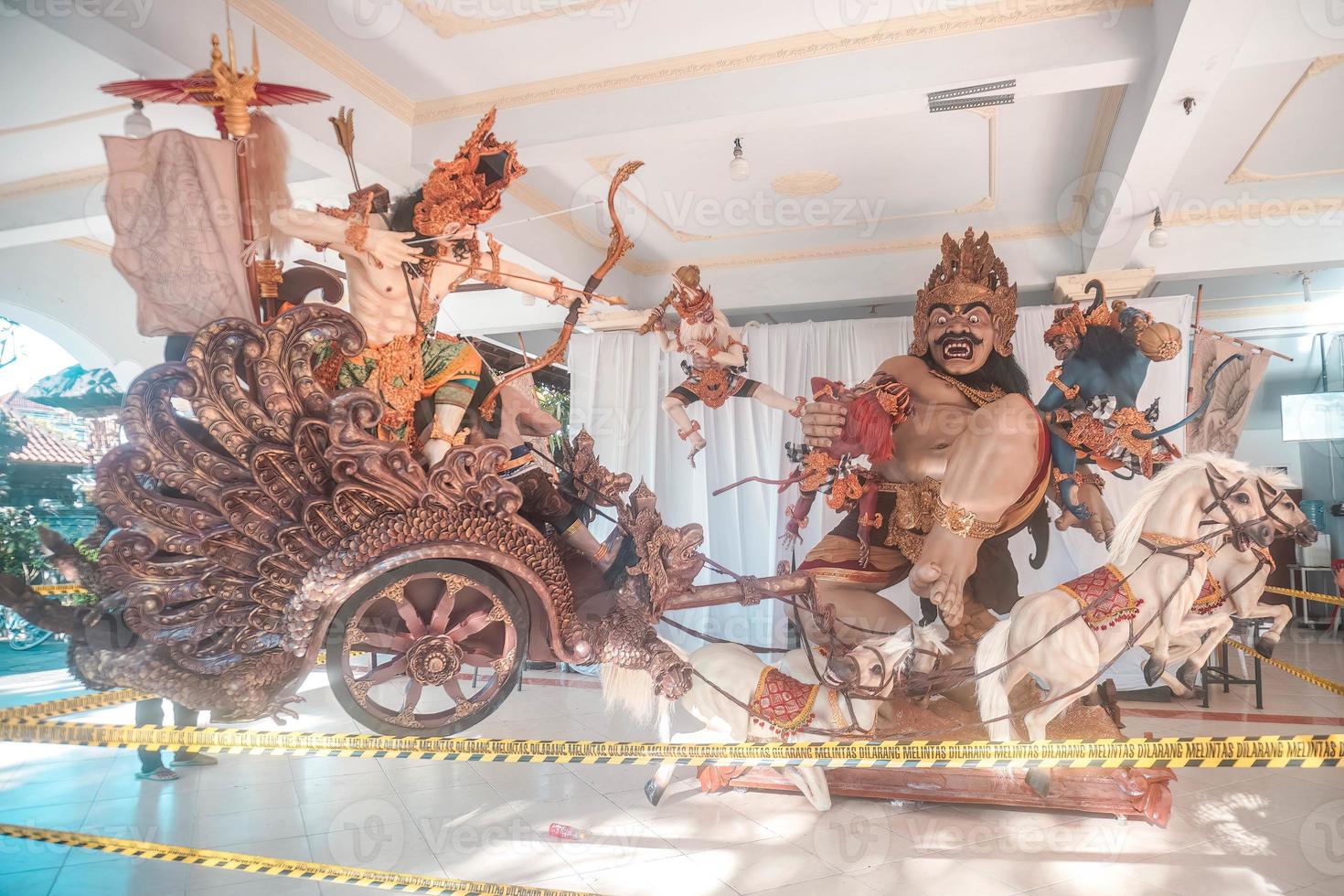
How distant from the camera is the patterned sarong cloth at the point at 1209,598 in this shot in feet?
8.37

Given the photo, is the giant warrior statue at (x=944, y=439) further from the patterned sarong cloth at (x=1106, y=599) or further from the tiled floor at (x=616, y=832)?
the tiled floor at (x=616, y=832)

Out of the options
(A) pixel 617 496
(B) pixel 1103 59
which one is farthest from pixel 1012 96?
(A) pixel 617 496

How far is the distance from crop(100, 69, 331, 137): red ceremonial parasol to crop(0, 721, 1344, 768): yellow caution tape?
64.8 inches

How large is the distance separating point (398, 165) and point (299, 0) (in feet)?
2.61

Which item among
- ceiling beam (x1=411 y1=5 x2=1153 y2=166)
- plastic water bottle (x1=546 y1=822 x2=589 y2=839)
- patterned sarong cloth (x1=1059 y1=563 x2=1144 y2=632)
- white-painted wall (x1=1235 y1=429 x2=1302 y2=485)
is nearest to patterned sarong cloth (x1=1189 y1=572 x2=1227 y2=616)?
patterned sarong cloth (x1=1059 y1=563 x2=1144 y2=632)

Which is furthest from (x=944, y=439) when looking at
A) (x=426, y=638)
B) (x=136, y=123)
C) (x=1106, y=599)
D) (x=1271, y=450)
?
(x=1271, y=450)

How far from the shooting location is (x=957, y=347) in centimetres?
336

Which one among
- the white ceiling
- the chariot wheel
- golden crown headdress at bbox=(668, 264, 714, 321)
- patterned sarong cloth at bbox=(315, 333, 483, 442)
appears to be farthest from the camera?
golden crown headdress at bbox=(668, 264, 714, 321)

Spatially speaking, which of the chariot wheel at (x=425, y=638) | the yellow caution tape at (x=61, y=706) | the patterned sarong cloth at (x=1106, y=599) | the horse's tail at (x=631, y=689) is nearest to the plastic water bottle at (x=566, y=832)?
the horse's tail at (x=631, y=689)

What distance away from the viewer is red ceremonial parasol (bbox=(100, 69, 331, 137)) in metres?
1.95

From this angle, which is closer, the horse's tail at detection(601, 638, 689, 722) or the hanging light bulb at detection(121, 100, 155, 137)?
the hanging light bulb at detection(121, 100, 155, 137)

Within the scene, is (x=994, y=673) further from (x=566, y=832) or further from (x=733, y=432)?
(x=733, y=432)

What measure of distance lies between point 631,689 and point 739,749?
0.44m

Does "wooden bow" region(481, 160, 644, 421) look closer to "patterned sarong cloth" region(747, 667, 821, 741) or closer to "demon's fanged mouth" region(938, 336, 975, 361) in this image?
"patterned sarong cloth" region(747, 667, 821, 741)
